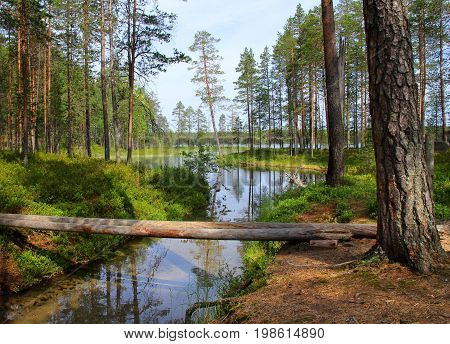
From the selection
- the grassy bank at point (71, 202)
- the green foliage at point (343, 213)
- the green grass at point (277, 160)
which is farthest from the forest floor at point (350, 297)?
the green grass at point (277, 160)

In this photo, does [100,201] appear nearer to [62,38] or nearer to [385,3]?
[385,3]

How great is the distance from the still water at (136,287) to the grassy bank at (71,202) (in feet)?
1.86

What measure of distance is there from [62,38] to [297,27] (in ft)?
89.2

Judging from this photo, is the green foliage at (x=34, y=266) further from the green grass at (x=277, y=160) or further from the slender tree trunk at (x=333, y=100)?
the green grass at (x=277, y=160)

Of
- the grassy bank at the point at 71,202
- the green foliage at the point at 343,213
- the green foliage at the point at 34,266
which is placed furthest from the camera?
the green foliage at the point at 343,213

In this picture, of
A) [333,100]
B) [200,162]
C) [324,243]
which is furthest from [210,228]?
[200,162]

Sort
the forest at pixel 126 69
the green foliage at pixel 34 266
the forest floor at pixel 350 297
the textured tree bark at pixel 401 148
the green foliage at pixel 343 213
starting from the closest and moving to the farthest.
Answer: the forest floor at pixel 350 297, the textured tree bark at pixel 401 148, the green foliage at pixel 34 266, the green foliage at pixel 343 213, the forest at pixel 126 69

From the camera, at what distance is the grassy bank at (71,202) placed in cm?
868

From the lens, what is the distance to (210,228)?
744 cm

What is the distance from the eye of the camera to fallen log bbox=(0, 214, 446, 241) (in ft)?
23.0

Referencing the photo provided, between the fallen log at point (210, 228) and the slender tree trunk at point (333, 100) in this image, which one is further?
the slender tree trunk at point (333, 100)
